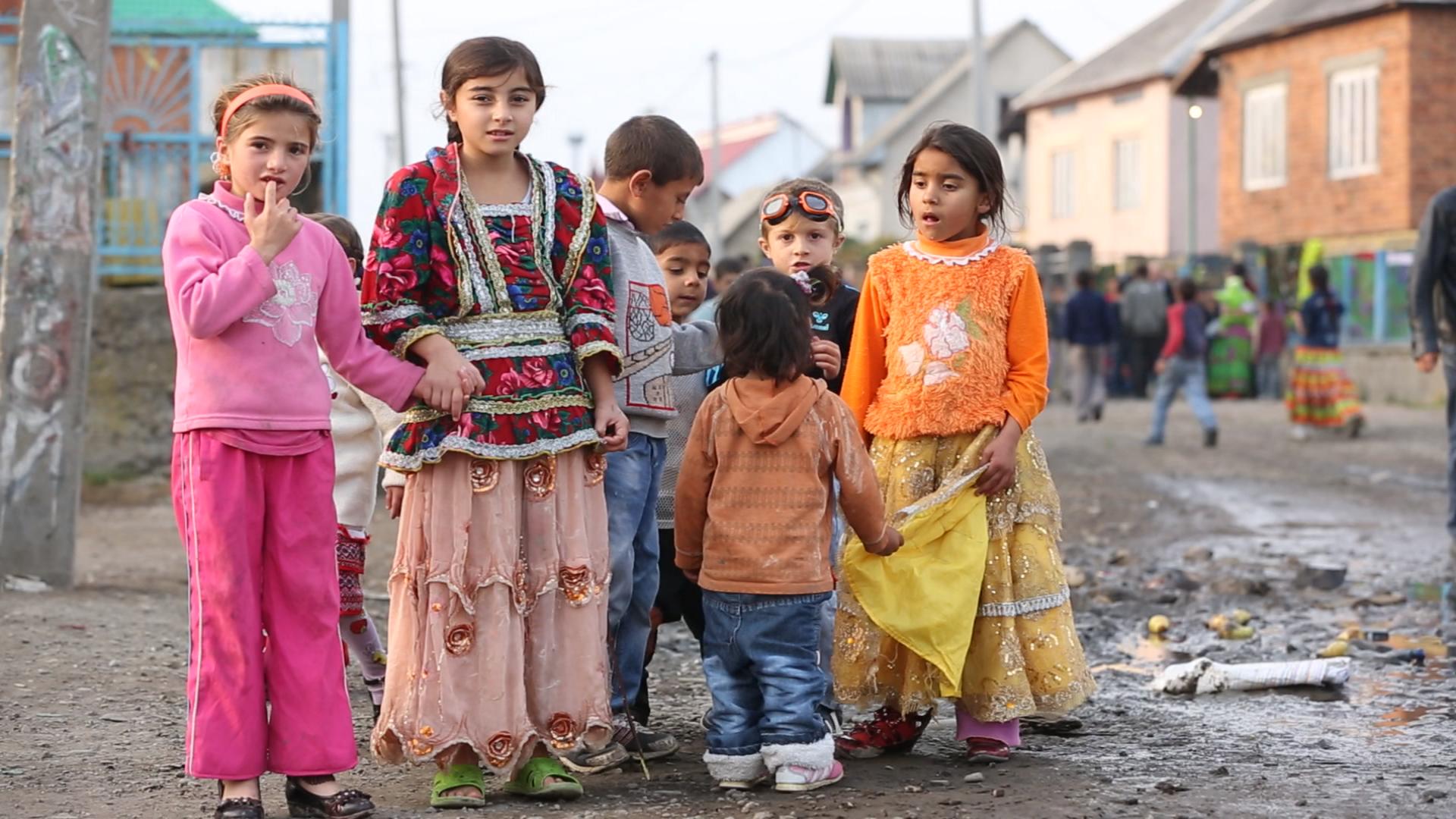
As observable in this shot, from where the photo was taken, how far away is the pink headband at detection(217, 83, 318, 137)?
4.23m

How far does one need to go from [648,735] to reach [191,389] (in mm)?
1624

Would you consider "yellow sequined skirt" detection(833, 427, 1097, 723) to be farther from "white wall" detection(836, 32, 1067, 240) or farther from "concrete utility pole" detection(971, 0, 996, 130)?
"white wall" detection(836, 32, 1067, 240)

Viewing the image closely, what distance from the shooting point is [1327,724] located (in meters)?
5.50

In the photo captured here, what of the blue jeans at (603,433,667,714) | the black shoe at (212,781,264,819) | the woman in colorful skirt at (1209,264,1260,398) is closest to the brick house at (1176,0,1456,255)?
the woman in colorful skirt at (1209,264,1260,398)

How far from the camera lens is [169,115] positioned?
1308 cm

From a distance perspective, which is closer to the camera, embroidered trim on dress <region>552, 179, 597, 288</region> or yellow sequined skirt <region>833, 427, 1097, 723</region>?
embroidered trim on dress <region>552, 179, 597, 288</region>

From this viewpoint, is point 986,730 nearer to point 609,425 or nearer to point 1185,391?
point 609,425

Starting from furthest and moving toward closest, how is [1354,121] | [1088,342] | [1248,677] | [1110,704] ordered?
[1354,121], [1088,342], [1248,677], [1110,704]

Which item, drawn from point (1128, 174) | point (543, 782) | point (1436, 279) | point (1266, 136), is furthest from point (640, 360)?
point (1128, 174)

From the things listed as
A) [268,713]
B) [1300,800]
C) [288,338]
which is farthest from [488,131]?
[1300,800]

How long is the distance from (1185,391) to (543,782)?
14.0 m

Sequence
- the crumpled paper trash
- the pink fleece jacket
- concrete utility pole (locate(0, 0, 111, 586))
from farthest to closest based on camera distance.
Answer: concrete utility pole (locate(0, 0, 111, 586)), the crumpled paper trash, the pink fleece jacket

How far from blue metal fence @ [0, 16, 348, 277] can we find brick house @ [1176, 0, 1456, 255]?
1894cm

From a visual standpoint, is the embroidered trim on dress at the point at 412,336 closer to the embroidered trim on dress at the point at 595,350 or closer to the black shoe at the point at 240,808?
the embroidered trim on dress at the point at 595,350
